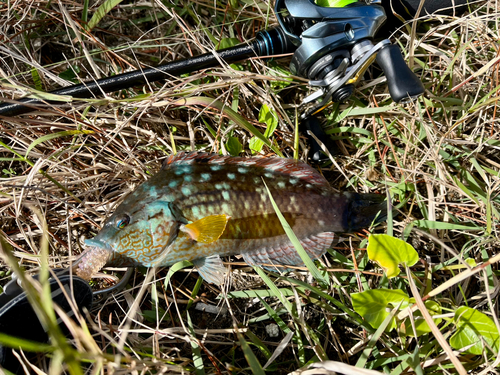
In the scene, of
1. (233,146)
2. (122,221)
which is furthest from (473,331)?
(122,221)

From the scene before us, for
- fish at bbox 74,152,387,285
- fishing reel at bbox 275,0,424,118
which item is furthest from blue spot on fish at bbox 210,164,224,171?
fishing reel at bbox 275,0,424,118

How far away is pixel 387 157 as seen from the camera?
2998 millimetres

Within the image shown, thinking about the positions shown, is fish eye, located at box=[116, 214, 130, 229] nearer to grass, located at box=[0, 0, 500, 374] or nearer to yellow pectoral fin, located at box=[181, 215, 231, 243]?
yellow pectoral fin, located at box=[181, 215, 231, 243]

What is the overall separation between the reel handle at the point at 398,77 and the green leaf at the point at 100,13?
7.01 feet

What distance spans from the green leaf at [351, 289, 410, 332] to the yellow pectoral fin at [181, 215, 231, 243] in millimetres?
876

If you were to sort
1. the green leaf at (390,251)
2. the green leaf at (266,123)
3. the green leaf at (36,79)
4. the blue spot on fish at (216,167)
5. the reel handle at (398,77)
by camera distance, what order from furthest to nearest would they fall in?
the green leaf at (36,79), the green leaf at (266,123), the blue spot on fish at (216,167), the reel handle at (398,77), the green leaf at (390,251)

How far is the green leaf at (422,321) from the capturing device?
90.2 inches

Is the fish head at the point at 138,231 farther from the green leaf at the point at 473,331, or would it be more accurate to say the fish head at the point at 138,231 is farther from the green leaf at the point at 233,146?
the green leaf at the point at 473,331

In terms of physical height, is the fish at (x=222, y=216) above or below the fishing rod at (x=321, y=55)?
below

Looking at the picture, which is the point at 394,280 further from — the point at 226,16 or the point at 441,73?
the point at 226,16

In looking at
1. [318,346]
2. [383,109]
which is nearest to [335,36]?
[383,109]

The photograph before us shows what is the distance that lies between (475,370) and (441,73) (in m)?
2.18

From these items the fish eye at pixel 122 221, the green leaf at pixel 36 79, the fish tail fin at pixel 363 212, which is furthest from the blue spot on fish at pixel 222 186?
the green leaf at pixel 36 79

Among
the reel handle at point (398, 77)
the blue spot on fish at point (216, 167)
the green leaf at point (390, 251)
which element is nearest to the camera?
the green leaf at point (390, 251)
